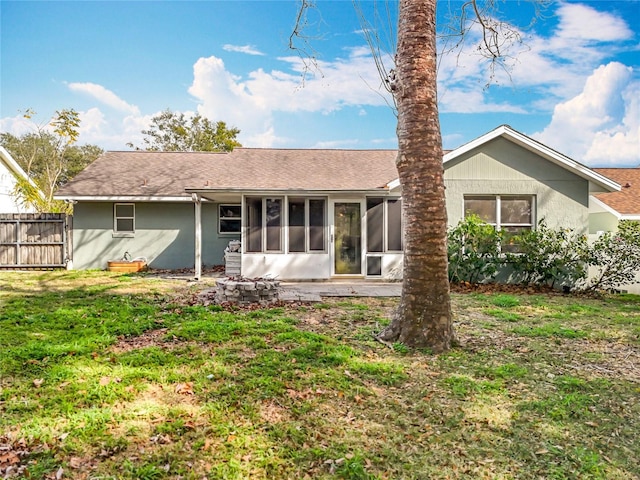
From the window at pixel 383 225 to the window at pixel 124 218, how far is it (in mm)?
8650

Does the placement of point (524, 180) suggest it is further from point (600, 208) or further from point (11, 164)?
point (11, 164)

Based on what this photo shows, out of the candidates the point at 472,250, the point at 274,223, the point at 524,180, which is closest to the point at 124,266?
the point at 274,223

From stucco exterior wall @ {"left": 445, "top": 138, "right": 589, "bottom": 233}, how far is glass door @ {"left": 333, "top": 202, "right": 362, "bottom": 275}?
8.70 ft

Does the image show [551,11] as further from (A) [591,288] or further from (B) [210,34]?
(B) [210,34]

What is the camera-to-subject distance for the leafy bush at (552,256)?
35.7 ft

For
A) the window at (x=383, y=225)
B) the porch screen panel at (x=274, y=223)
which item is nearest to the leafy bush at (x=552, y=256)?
the window at (x=383, y=225)

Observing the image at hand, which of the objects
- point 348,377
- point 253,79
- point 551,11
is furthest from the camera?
point 253,79

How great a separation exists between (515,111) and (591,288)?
35.1 feet

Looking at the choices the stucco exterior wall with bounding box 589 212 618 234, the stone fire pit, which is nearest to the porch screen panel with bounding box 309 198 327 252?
the stone fire pit

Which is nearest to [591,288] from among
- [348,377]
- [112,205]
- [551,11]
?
[551,11]

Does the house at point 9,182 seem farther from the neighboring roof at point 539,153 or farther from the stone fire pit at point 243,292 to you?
the neighboring roof at point 539,153

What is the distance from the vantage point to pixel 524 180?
11.6 m

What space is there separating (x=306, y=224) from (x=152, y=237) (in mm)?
6355

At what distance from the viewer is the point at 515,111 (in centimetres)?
1864
